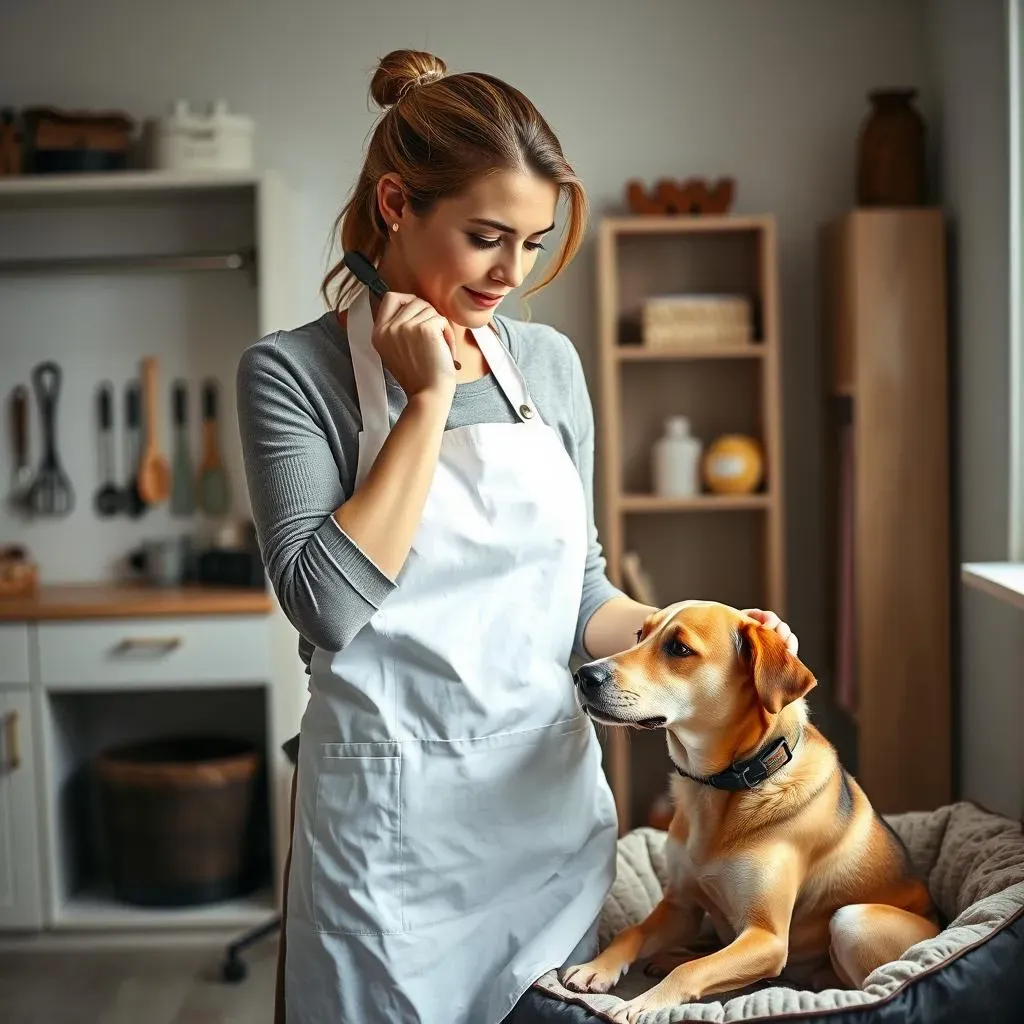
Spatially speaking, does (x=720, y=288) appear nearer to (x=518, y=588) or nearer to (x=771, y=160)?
(x=771, y=160)

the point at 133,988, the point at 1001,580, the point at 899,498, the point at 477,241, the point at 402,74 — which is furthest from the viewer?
the point at 899,498

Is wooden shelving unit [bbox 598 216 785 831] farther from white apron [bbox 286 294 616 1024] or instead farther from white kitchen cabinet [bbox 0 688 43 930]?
white apron [bbox 286 294 616 1024]

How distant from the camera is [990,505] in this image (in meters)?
3.00

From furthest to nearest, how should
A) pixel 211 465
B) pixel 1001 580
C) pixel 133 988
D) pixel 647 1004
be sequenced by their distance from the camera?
pixel 211 465, pixel 133 988, pixel 1001 580, pixel 647 1004

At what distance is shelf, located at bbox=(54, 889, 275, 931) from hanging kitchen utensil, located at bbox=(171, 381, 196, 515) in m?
1.10

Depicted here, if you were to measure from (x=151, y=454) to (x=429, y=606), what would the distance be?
7.90 feet

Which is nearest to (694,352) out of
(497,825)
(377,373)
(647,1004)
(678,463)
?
(678,463)

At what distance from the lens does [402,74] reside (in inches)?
61.6

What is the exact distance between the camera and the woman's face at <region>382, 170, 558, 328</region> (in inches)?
56.4

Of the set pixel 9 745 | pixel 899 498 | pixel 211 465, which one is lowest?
pixel 9 745

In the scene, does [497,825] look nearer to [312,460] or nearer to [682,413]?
[312,460]

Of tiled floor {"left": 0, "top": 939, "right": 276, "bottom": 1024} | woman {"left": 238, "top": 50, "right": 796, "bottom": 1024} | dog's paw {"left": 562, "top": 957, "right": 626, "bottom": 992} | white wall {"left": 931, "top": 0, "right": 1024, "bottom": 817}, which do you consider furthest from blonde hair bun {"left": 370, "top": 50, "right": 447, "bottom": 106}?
tiled floor {"left": 0, "top": 939, "right": 276, "bottom": 1024}

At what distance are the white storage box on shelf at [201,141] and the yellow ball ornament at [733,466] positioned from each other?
4.73 feet

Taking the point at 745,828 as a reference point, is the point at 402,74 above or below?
above
